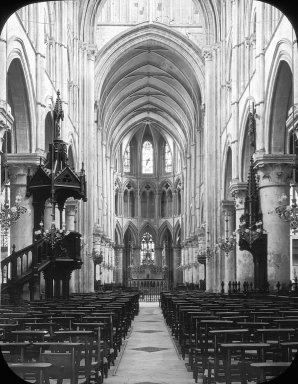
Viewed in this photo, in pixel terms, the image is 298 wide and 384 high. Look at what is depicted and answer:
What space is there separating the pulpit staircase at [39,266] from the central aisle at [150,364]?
3.99 m

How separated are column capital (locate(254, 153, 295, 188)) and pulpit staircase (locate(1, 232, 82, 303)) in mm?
7158

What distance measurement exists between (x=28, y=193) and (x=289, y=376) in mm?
18725

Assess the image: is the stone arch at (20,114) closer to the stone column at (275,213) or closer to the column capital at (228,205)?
the stone column at (275,213)

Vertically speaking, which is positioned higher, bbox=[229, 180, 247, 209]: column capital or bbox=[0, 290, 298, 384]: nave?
bbox=[229, 180, 247, 209]: column capital

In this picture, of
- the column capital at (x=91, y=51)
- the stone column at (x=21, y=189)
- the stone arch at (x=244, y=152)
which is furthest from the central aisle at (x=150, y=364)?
the column capital at (x=91, y=51)

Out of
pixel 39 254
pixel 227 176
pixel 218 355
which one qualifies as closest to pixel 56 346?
pixel 218 355

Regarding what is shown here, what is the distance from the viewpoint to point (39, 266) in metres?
22.6

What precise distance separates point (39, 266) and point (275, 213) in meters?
8.84

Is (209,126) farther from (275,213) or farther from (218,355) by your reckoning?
(218,355)

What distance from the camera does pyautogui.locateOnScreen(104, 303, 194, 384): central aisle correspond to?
36.4ft

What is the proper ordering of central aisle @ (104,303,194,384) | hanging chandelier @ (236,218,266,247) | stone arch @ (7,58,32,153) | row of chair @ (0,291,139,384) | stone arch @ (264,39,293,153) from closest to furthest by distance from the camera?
row of chair @ (0,291,139,384)
central aisle @ (104,303,194,384)
stone arch @ (264,39,293,153)
stone arch @ (7,58,32,153)
hanging chandelier @ (236,218,266,247)

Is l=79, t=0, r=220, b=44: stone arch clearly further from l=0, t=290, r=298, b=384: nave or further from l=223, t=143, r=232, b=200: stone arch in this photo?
l=0, t=290, r=298, b=384: nave

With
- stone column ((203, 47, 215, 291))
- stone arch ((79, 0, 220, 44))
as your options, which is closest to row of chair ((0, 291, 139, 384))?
stone column ((203, 47, 215, 291))

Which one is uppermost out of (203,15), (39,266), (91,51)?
(203,15)
